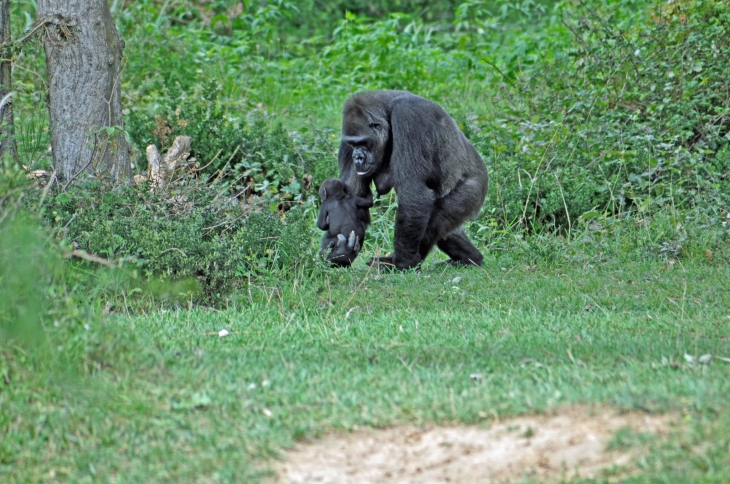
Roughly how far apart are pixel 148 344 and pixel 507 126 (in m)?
6.51

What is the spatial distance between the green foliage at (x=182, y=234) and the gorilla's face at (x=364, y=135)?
2.80ft

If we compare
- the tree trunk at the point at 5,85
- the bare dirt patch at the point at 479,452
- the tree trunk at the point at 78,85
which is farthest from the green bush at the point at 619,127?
the bare dirt patch at the point at 479,452

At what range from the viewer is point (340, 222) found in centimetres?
704

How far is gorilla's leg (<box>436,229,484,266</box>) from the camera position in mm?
7270

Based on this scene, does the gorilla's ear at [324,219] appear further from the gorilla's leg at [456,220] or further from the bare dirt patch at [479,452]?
the bare dirt patch at [479,452]

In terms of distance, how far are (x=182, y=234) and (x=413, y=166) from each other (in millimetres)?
2061

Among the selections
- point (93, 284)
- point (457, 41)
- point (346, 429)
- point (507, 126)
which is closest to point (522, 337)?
point (346, 429)

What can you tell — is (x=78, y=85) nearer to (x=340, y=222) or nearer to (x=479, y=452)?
(x=340, y=222)

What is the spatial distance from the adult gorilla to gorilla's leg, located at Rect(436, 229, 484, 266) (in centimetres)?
4

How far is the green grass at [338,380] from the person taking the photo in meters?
3.05

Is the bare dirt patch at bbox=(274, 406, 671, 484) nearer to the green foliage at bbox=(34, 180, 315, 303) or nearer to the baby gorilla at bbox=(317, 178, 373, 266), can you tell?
the green foliage at bbox=(34, 180, 315, 303)

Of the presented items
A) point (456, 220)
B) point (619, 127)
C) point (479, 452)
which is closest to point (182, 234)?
point (456, 220)

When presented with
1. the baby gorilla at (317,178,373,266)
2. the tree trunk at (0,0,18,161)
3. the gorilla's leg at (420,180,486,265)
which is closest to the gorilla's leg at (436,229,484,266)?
the gorilla's leg at (420,180,486,265)

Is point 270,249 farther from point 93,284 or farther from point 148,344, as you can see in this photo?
point 148,344
